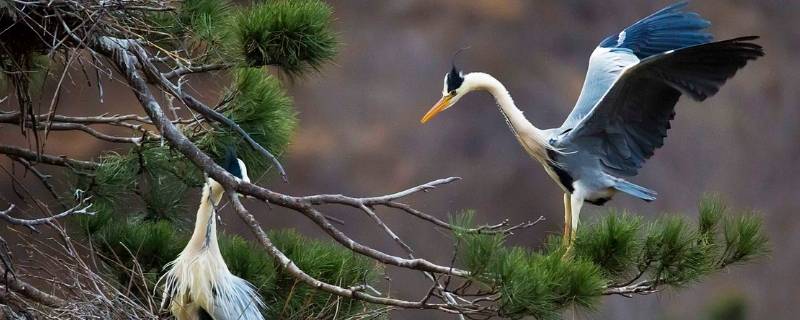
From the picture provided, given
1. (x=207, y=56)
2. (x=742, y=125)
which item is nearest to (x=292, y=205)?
(x=207, y=56)

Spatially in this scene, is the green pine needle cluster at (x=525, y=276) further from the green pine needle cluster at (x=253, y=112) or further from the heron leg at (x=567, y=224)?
the green pine needle cluster at (x=253, y=112)

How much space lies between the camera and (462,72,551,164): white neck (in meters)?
2.00

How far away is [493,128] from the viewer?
4223mm

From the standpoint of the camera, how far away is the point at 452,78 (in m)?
2.04

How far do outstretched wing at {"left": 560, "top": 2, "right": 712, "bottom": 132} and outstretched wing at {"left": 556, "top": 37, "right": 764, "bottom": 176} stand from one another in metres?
0.11

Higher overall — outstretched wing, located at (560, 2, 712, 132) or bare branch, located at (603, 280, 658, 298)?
outstretched wing, located at (560, 2, 712, 132)

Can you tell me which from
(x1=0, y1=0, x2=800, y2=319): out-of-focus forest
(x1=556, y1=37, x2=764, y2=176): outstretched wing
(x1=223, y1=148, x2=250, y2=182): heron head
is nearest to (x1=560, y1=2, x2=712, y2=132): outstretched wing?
(x1=556, y1=37, x2=764, y2=176): outstretched wing

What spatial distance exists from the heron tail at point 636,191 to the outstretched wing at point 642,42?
0.16 m

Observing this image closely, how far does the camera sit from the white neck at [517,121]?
6.56ft

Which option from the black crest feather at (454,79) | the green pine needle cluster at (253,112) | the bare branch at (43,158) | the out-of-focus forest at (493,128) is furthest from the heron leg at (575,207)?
the out-of-focus forest at (493,128)

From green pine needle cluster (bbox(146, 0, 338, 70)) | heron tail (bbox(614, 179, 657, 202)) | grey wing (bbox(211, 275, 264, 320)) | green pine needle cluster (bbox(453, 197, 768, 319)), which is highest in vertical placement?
green pine needle cluster (bbox(146, 0, 338, 70))

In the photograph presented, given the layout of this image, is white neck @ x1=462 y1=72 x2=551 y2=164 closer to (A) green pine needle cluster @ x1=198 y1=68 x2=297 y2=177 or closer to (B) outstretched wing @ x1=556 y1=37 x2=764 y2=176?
(B) outstretched wing @ x1=556 y1=37 x2=764 y2=176

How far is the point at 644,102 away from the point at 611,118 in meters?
0.05

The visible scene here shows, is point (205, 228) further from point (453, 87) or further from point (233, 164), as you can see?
point (453, 87)
